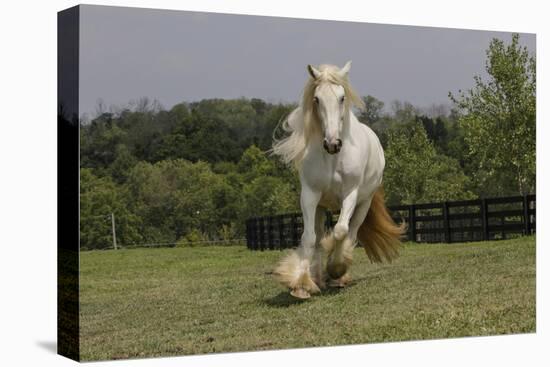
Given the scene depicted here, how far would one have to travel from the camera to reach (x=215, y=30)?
933 cm

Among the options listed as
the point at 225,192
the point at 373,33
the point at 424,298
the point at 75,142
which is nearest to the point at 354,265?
the point at 424,298

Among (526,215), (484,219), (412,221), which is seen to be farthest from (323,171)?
(526,215)

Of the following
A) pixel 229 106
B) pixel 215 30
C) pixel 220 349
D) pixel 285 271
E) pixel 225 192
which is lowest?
pixel 220 349

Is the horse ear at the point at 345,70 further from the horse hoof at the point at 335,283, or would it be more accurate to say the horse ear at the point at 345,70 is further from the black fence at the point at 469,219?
the horse hoof at the point at 335,283

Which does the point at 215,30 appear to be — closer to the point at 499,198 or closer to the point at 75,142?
the point at 75,142

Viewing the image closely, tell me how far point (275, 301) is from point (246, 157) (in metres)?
1.36

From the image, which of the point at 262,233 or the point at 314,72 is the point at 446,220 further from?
the point at 314,72

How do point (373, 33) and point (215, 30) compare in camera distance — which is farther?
point (373, 33)

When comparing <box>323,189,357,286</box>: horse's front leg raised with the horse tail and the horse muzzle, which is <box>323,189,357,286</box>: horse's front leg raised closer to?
the horse tail

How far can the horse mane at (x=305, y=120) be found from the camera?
9172 mm

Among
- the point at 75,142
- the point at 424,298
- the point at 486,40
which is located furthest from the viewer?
the point at 486,40

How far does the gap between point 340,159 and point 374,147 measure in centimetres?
70

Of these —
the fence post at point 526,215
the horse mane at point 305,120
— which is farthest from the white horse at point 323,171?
the fence post at point 526,215

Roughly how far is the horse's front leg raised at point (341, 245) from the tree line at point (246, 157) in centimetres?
51
